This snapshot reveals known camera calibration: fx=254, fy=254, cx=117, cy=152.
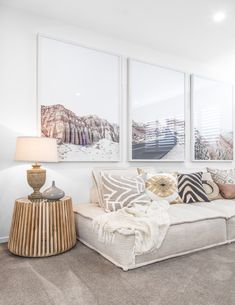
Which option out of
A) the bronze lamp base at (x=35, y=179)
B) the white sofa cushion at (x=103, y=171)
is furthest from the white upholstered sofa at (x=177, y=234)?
the bronze lamp base at (x=35, y=179)

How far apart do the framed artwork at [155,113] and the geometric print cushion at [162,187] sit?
0.47 meters

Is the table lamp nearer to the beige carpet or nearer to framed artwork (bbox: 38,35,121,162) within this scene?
framed artwork (bbox: 38,35,121,162)

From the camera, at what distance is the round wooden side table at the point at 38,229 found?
2268 millimetres

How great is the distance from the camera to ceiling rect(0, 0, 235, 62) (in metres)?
2.68

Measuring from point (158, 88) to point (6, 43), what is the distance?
205 cm

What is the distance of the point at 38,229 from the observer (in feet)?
7.45

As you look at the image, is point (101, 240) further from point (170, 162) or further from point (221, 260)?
point (170, 162)

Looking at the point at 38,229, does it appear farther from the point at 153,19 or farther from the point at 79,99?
the point at 153,19

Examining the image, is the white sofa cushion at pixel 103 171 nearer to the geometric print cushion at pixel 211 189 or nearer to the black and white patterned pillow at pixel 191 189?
the black and white patterned pillow at pixel 191 189

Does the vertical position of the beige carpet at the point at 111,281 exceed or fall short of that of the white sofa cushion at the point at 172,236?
it falls short

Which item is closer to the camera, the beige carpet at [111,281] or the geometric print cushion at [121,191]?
the beige carpet at [111,281]

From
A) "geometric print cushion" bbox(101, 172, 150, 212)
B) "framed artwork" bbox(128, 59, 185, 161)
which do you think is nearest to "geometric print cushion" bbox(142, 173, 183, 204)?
"geometric print cushion" bbox(101, 172, 150, 212)

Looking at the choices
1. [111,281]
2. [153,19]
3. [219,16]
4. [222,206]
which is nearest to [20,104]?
[153,19]

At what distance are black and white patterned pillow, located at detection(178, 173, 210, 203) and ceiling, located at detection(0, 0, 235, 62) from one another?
6.06 feet
